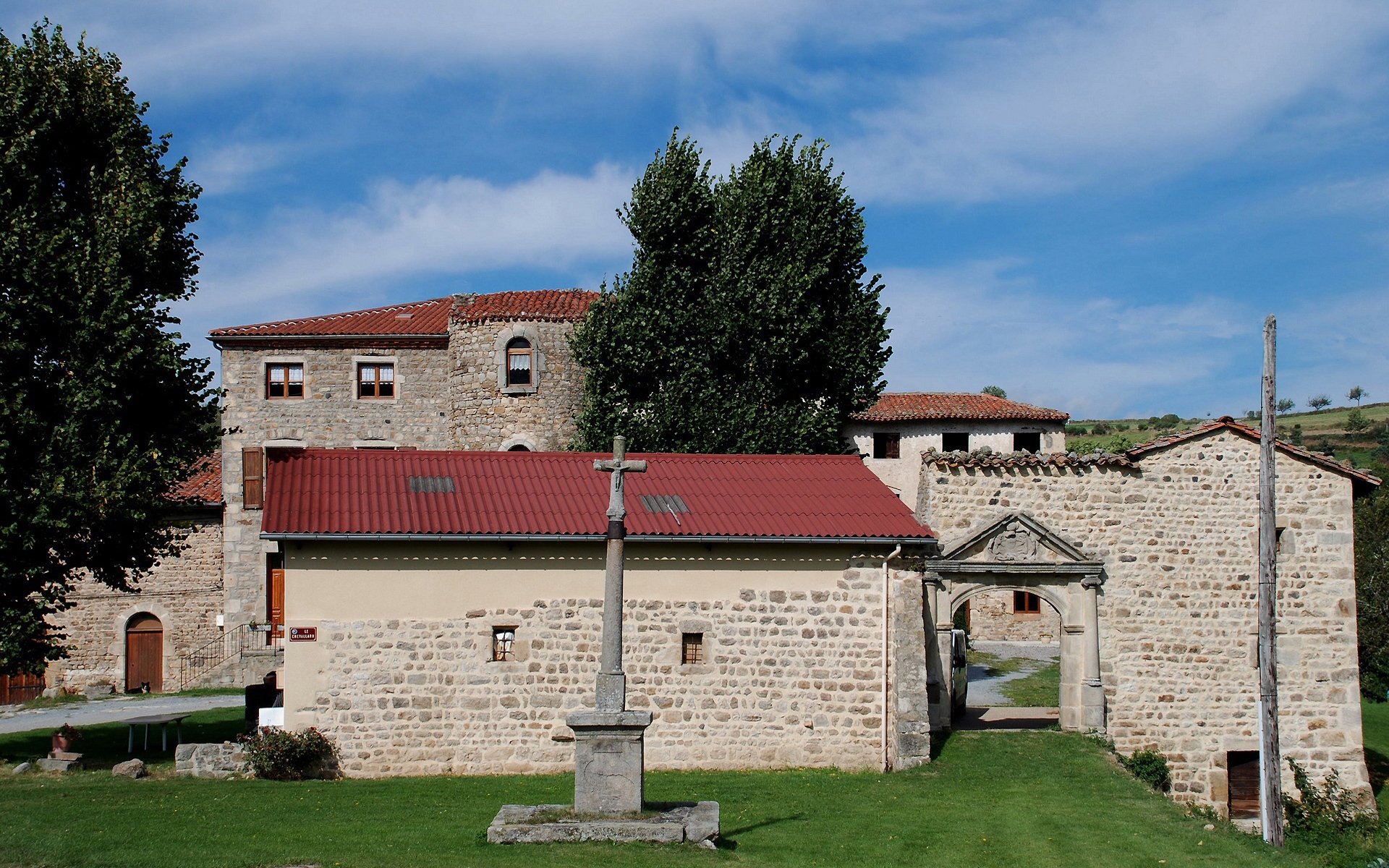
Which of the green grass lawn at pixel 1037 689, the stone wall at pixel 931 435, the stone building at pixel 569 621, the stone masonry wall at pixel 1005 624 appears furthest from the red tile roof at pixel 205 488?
the stone masonry wall at pixel 1005 624

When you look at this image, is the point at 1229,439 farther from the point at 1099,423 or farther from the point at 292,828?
the point at 1099,423

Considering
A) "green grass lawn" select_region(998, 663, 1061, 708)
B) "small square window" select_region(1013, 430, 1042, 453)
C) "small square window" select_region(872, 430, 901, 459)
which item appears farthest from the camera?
"small square window" select_region(872, 430, 901, 459)

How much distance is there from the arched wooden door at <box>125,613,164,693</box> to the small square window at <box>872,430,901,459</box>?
77.6 feet

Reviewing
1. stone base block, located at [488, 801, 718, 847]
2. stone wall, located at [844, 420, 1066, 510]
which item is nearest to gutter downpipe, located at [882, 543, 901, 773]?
stone base block, located at [488, 801, 718, 847]

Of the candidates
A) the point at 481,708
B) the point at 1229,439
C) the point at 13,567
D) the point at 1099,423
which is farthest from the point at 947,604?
the point at 1099,423

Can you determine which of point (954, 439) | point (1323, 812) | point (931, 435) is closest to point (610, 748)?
point (1323, 812)

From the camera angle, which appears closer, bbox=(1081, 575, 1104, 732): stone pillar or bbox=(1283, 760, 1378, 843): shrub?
bbox=(1283, 760, 1378, 843): shrub

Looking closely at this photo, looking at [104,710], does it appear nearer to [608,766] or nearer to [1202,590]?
[608,766]

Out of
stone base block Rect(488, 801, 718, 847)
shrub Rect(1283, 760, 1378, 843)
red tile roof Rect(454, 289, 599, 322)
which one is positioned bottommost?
shrub Rect(1283, 760, 1378, 843)

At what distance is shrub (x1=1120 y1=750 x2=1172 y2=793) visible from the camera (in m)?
19.1

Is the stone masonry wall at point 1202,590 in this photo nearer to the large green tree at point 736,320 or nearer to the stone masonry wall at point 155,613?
the large green tree at point 736,320

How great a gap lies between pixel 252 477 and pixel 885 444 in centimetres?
2135

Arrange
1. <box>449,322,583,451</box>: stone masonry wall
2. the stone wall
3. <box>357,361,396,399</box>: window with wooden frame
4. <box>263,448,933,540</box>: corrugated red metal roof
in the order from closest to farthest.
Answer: <box>263,448,933,540</box>: corrugated red metal roof → <box>449,322,583,451</box>: stone masonry wall → <box>357,361,396,399</box>: window with wooden frame → the stone wall

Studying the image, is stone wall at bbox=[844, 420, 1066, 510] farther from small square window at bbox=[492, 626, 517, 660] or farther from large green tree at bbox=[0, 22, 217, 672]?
large green tree at bbox=[0, 22, 217, 672]
